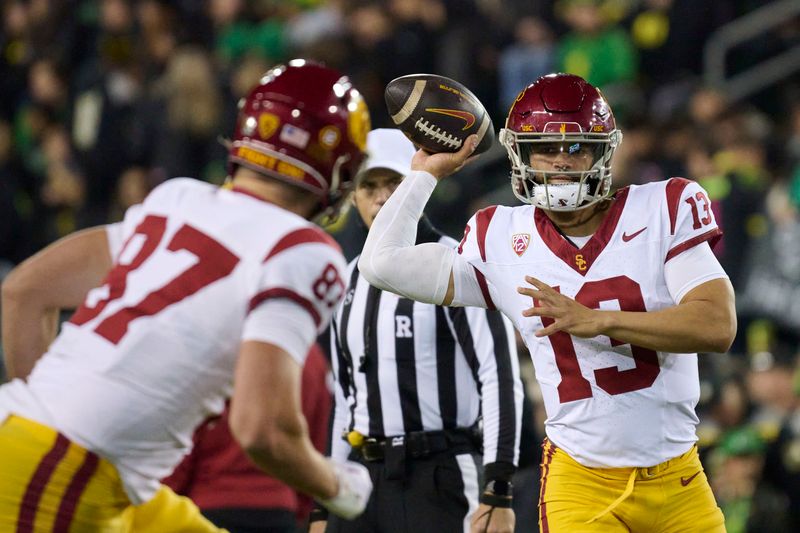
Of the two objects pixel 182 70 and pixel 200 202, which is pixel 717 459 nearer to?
pixel 200 202

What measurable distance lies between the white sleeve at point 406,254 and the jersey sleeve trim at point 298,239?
3.20 feet

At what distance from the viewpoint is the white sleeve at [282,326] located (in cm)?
259

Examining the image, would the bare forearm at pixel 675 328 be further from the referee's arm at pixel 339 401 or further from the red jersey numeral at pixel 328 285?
the referee's arm at pixel 339 401

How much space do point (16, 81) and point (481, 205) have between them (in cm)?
509

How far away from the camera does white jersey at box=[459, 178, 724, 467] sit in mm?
3549

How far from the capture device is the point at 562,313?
340 centimetres

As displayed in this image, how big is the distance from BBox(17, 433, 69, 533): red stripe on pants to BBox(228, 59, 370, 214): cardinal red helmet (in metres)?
0.78

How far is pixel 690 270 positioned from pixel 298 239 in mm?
1290

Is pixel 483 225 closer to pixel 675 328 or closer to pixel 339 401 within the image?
pixel 675 328

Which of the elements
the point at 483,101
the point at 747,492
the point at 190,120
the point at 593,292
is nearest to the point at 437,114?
the point at 593,292

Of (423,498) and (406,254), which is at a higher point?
(406,254)

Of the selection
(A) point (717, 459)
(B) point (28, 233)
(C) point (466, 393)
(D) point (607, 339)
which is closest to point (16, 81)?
(B) point (28, 233)

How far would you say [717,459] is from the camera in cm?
665

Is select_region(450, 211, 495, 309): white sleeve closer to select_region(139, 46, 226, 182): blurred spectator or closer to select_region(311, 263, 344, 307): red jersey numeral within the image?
select_region(311, 263, 344, 307): red jersey numeral
